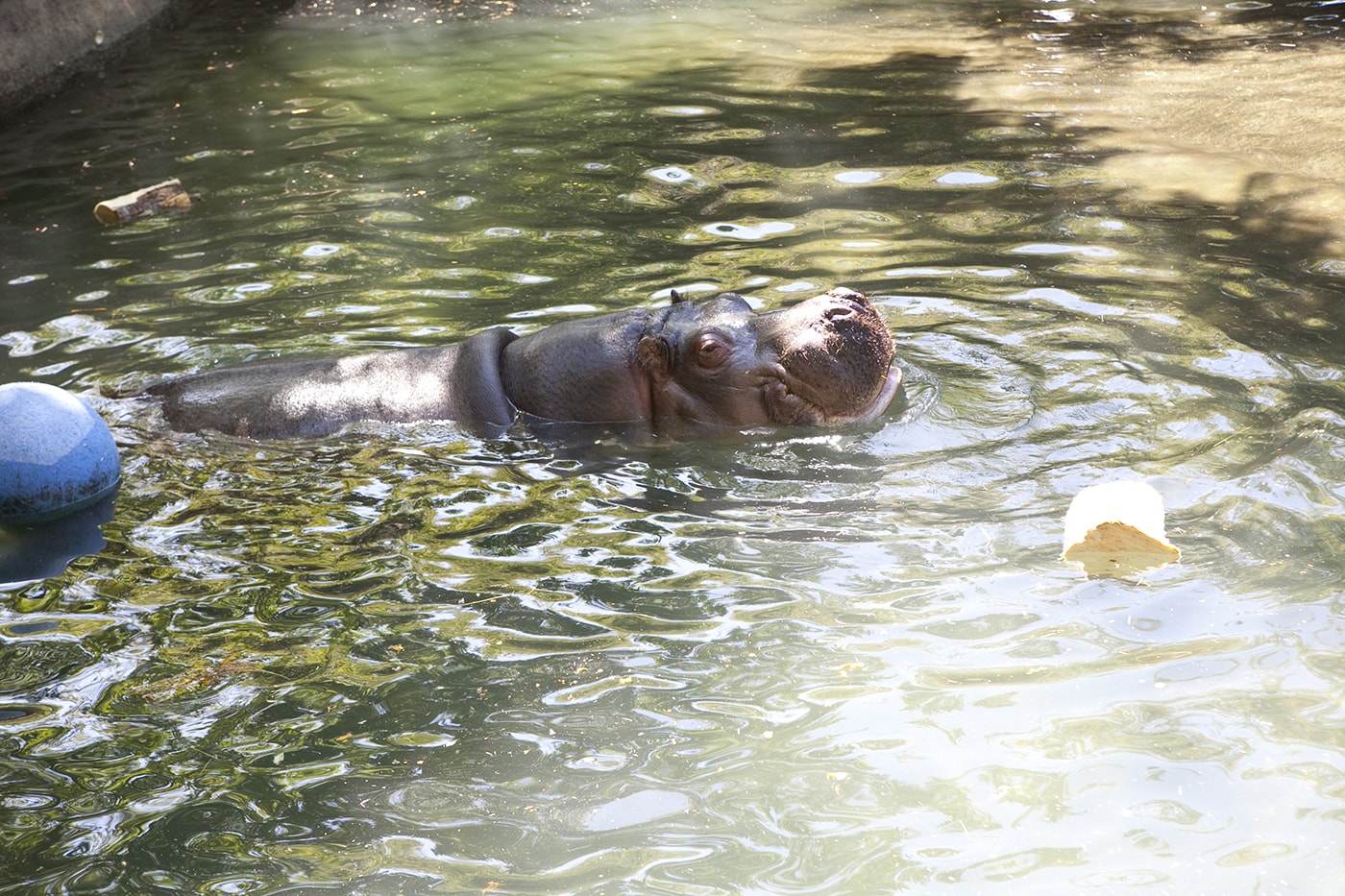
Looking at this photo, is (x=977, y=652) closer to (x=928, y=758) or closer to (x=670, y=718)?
(x=928, y=758)

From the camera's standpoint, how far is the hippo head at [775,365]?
18.8 ft

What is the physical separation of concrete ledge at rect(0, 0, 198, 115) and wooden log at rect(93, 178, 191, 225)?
4.08 m

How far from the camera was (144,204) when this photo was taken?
9461 millimetres

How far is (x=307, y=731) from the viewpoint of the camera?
3.95 m

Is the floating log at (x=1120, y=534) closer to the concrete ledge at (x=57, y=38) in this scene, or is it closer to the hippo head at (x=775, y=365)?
the hippo head at (x=775, y=365)

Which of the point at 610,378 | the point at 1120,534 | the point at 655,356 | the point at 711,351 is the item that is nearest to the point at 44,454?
the point at 610,378

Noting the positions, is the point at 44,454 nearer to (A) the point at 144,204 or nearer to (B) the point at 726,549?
(B) the point at 726,549

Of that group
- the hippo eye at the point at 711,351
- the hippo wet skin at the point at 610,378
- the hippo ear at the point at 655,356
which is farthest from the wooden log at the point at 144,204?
the hippo eye at the point at 711,351

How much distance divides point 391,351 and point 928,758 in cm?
391

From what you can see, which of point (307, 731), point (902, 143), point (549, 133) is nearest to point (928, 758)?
point (307, 731)

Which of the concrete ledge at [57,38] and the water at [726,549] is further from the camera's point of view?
the concrete ledge at [57,38]

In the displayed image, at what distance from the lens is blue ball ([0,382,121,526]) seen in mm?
5492

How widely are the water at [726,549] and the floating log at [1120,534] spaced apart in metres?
0.11

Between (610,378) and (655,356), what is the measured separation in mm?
262
